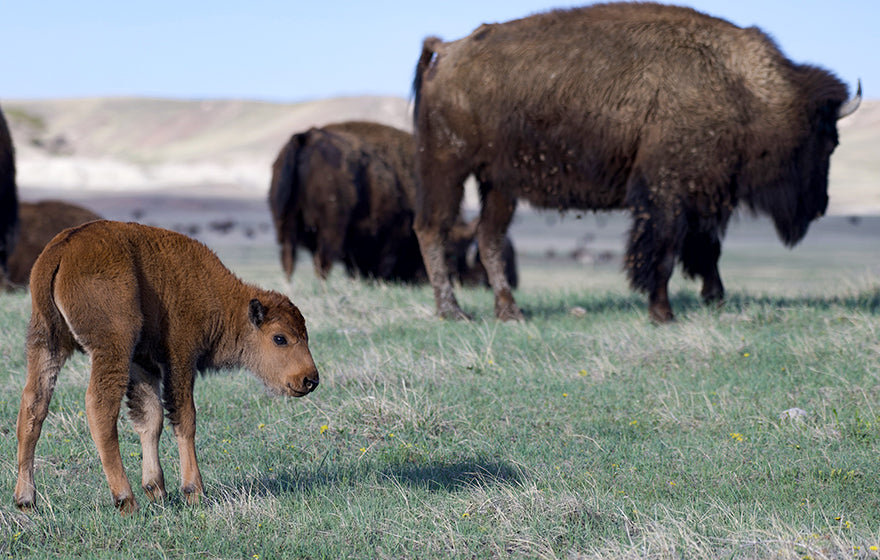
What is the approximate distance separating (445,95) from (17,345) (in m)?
4.13

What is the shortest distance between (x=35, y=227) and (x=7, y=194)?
3.20 meters

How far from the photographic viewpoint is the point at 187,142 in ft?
287

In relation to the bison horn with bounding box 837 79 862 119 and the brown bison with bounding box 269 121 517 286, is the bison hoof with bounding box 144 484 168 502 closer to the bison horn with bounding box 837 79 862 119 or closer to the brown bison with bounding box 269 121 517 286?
the bison horn with bounding box 837 79 862 119

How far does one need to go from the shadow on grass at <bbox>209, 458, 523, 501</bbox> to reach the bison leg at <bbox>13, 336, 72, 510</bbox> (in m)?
0.72

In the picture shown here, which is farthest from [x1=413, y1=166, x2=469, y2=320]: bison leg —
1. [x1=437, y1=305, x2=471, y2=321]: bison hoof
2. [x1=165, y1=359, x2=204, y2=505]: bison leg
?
[x1=165, y1=359, x2=204, y2=505]: bison leg

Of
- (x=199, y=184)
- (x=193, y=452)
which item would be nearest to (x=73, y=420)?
(x=193, y=452)

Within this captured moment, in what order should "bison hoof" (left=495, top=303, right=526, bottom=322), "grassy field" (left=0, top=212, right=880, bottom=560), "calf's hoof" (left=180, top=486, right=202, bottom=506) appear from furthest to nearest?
"bison hoof" (left=495, top=303, right=526, bottom=322)
"calf's hoof" (left=180, top=486, right=202, bottom=506)
"grassy field" (left=0, top=212, right=880, bottom=560)

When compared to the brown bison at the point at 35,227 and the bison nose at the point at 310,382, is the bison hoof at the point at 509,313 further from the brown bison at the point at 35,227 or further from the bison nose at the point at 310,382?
the brown bison at the point at 35,227

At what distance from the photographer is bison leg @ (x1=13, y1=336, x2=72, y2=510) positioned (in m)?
3.57

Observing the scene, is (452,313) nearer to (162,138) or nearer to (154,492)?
(154,492)

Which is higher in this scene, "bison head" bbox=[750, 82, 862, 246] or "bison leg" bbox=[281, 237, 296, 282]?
"bison head" bbox=[750, 82, 862, 246]

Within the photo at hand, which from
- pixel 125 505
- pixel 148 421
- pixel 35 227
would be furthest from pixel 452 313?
pixel 35 227

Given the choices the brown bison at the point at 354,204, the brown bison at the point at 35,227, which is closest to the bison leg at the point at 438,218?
the brown bison at the point at 354,204

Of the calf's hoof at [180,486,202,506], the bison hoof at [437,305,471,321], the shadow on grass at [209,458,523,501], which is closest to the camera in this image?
the calf's hoof at [180,486,202,506]
